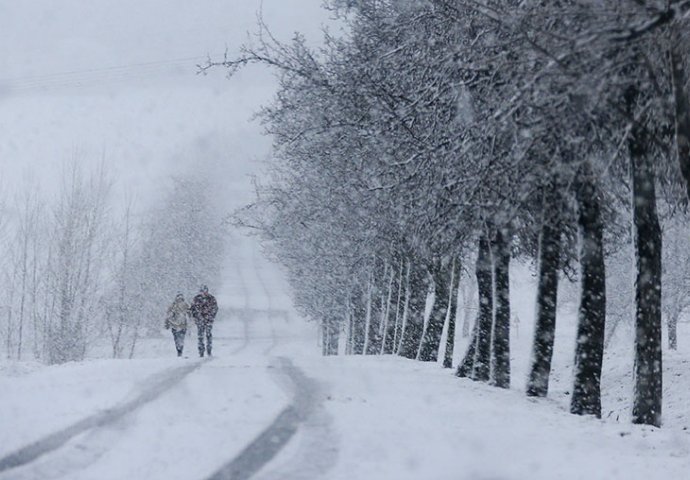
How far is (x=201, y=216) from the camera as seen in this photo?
225ft

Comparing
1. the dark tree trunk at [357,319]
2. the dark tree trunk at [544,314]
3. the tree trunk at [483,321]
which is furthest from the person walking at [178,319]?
the dark tree trunk at [544,314]

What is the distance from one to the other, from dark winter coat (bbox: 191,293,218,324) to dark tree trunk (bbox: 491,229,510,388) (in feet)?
36.8

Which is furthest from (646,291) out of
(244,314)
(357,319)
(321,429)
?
(244,314)

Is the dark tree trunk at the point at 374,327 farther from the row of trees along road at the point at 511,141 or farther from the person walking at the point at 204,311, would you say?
the row of trees along road at the point at 511,141

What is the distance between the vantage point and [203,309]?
24.0 meters

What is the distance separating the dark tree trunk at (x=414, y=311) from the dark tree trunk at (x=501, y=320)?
6.44 m

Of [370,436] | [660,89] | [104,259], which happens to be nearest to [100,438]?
[370,436]

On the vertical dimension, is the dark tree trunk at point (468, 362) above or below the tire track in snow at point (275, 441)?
above

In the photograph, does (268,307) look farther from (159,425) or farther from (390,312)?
(159,425)

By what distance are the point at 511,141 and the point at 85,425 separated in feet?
19.9

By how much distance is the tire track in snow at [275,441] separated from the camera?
6.30 metres

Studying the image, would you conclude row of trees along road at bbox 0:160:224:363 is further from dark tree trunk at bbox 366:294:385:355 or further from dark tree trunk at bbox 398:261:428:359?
dark tree trunk at bbox 398:261:428:359

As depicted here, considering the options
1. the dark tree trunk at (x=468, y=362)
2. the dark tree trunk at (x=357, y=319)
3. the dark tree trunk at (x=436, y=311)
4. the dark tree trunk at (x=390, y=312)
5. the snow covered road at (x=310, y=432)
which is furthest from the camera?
the dark tree trunk at (x=357, y=319)

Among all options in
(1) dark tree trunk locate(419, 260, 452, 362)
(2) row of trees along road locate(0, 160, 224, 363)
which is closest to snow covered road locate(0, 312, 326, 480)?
(1) dark tree trunk locate(419, 260, 452, 362)
